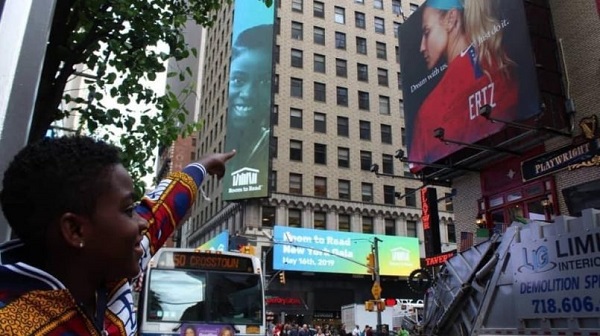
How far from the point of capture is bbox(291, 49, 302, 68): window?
5060cm

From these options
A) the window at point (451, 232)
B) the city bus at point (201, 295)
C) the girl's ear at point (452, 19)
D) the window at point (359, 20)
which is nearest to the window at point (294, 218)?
the window at point (451, 232)

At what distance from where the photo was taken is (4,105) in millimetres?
1814

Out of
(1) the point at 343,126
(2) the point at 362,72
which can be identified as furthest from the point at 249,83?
(2) the point at 362,72

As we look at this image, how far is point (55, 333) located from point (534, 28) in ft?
59.9

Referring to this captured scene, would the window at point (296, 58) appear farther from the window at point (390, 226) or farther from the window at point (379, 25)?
the window at point (390, 226)

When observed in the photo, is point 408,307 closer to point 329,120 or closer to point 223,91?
point 329,120

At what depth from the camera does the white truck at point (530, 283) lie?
7.18m

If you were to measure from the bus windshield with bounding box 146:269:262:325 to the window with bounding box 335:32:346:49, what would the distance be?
44.5m

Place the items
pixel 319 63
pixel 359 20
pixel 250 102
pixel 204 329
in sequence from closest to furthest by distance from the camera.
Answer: pixel 204 329
pixel 250 102
pixel 319 63
pixel 359 20

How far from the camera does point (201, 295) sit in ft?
35.9

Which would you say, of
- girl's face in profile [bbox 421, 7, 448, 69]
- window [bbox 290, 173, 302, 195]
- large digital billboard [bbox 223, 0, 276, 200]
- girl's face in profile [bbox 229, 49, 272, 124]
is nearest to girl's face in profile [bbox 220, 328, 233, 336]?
girl's face in profile [bbox 421, 7, 448, 69]

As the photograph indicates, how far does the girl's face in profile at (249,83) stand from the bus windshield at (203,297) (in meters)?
36.2

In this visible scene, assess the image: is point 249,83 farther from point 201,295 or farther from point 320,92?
point 201,295

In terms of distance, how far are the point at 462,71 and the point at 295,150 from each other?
29.4m
